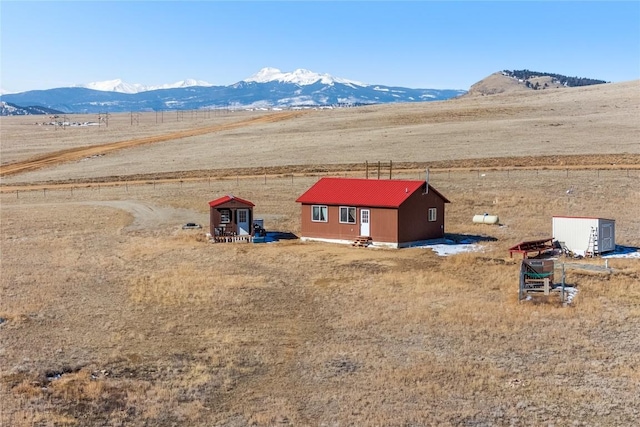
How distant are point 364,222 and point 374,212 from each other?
0.96m

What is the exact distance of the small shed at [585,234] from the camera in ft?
119

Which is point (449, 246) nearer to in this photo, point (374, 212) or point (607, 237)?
point (374, 212)

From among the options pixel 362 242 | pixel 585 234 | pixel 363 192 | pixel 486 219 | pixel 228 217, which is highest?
pixel 363 192

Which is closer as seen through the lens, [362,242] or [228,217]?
[362,242]

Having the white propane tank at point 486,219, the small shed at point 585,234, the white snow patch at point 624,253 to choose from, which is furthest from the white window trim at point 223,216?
the white snow patch at point 624,253

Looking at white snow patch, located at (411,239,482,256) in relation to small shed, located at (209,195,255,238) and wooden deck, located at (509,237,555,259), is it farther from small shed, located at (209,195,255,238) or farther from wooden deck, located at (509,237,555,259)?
small shed, located at (209,195,255,238)

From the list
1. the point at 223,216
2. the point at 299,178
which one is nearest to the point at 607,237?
the point at 223,216

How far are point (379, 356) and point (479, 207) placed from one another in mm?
33518

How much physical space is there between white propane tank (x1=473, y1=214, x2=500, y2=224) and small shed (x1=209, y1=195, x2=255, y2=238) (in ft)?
50.1

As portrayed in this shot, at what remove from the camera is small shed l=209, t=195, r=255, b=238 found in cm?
4378

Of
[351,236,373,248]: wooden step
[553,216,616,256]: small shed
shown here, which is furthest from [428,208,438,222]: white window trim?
[553,216,616,256]: small shed

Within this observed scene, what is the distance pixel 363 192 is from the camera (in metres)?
43.4

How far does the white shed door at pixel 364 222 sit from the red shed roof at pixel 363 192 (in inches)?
19.6

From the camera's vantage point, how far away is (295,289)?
30656 millimetres
